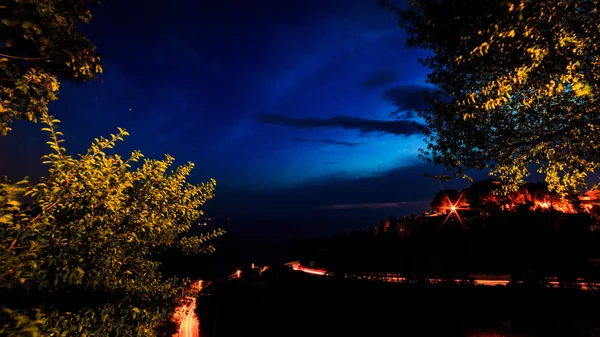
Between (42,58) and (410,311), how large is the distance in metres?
23.1

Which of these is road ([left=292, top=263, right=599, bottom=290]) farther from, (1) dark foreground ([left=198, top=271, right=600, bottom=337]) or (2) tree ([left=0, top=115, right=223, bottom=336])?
(2) tree ([left=0, top=115, right=223, bottom=336])

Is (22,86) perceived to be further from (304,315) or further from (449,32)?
(304,315)

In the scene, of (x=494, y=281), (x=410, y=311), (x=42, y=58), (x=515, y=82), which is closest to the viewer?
(x=42, y=58)

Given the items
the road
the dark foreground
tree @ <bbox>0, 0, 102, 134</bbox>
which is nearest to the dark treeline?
the road

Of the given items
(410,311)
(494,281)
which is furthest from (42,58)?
(494,281)

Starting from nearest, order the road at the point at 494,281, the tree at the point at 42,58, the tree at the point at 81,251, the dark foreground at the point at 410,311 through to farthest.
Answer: the tree at the point at 81,251 → the tree at the point at 42,58 → the dark foreground at the point at 410,311 → the road at the point at 494,281

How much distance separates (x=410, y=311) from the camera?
18.4 metres

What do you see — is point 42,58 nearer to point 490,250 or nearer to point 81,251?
point 81,251

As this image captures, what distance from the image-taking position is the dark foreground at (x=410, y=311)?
1433 centimetres

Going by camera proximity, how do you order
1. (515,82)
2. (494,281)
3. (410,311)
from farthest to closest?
(494,281) < (410,311) < (515,82)

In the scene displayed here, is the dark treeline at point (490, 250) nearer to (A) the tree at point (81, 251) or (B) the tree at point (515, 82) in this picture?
(B) the tree at point (515, 82)

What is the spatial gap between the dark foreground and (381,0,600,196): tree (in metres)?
8.88

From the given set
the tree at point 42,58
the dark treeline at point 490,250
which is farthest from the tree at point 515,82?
the dark treeline at point 490,250

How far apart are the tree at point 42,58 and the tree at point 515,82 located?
24.6ft
